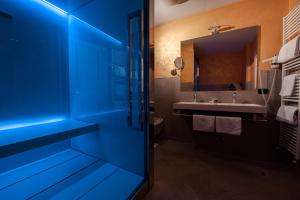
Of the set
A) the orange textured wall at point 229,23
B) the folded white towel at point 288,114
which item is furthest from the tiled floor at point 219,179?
the orange textured wall at point 229,23

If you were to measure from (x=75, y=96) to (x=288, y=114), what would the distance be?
2.59m

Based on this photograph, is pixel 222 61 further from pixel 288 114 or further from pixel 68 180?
pixel 68 180

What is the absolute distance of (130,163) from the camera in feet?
5.05

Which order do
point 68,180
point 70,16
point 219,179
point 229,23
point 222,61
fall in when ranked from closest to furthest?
1. point 68,180
2. point 219,179
3. point 70,16
4. point 229,23
5. point 222,61

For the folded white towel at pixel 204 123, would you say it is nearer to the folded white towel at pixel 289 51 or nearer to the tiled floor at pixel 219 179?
the tiled floor at pixel 219 179

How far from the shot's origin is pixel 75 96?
2.02 metres

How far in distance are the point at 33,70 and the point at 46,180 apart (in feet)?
3.85

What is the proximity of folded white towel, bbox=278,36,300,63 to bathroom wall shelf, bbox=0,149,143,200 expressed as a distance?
A: 202cm

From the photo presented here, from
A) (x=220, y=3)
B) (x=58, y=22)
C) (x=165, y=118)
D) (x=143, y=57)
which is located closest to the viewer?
(x=143, y=57)

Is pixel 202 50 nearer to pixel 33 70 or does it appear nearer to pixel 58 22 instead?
pixel 58 22

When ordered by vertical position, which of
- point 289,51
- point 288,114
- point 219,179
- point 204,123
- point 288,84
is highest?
point 289,51

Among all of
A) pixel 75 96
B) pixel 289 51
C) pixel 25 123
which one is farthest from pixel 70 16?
pixel 289 51

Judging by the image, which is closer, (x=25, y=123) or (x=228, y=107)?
(x=25, y=123)

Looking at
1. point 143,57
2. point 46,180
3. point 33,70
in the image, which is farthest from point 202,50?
point 46,180
